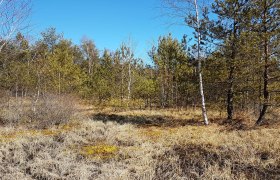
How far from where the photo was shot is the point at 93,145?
829cm

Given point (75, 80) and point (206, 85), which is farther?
point (75, 80)

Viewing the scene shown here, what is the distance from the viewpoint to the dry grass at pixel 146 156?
18.0 feet

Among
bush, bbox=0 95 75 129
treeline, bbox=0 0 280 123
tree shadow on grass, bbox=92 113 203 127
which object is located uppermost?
treeline, bbox=0 0 280 123

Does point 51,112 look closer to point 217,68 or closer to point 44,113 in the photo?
point 44,113

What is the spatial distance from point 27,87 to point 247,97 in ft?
50.9

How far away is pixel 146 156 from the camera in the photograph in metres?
6.76

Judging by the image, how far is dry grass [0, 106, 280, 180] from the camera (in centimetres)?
547

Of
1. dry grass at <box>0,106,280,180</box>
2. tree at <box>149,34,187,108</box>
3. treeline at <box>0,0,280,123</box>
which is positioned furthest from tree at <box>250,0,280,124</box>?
tree at <box>149,34,187,108</box>

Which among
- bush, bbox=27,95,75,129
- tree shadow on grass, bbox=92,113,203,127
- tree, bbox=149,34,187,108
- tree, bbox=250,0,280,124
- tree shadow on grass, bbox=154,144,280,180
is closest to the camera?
tree shadow on grass, bbox=154,144,280,180

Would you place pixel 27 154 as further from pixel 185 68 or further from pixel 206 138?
pixel 185 68

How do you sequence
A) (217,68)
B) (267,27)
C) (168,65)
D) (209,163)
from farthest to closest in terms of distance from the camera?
(168,65) < (217,68) < (267,27) < (209,163)

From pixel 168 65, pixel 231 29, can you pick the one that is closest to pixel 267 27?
pixel 231 29

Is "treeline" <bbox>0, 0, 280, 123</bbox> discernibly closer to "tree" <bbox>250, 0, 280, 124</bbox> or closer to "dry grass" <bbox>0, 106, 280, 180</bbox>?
"tree" <bbox>250, 0, 280, 124</bbox>

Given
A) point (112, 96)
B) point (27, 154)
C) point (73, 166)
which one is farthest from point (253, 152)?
point (112, 96)
